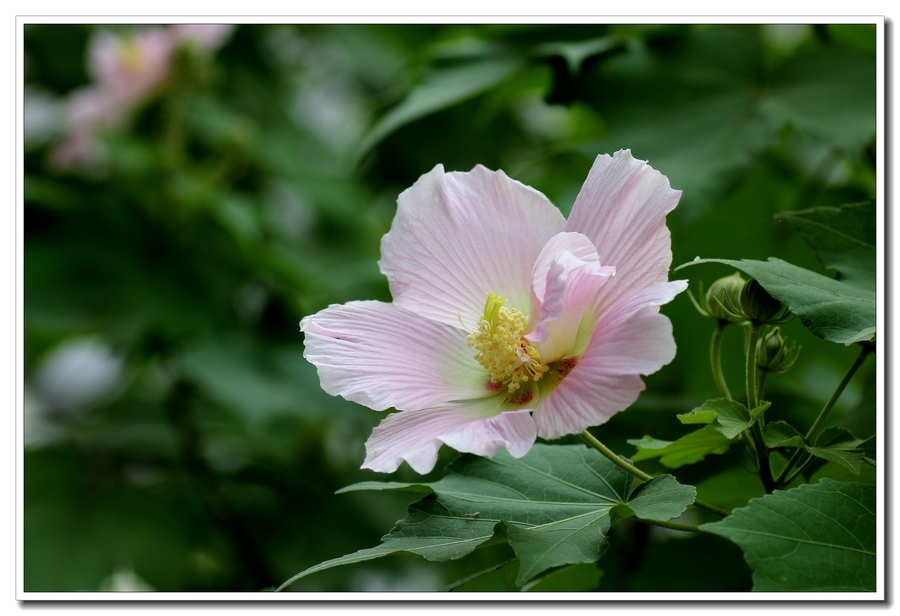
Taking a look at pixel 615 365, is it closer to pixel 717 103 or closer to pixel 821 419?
pixel 821 419

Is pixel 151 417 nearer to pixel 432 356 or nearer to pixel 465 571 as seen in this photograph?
pixel 465 571

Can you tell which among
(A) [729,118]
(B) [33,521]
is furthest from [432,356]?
(B) [33,521]

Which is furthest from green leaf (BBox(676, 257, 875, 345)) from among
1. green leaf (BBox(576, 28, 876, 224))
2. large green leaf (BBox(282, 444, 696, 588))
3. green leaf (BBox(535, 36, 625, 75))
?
green leaf (BBox(535, 36, 625, 75))

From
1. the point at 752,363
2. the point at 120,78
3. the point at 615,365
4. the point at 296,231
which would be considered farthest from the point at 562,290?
the point at 296,231

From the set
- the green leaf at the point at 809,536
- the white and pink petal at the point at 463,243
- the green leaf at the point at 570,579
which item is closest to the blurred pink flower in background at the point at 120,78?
the white and pink petal at the point at 463,243

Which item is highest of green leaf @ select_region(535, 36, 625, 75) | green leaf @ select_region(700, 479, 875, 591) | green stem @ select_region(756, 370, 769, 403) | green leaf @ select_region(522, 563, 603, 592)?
green leaf @ select_region(535, 36, 625, 75)

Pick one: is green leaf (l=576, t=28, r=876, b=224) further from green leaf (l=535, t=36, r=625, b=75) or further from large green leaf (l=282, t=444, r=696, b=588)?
large green leaf (l=282, t=444, r=696, b=588)
